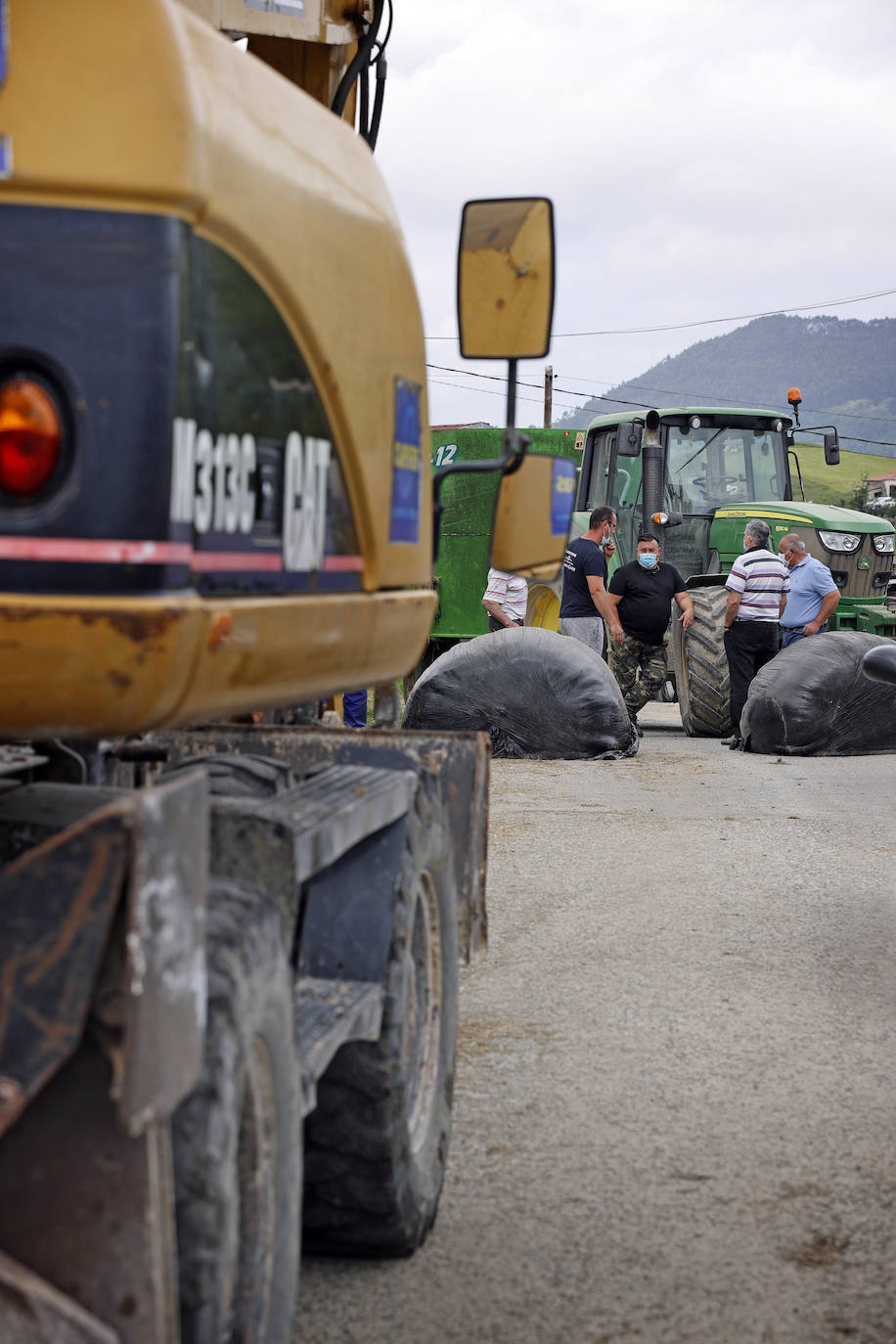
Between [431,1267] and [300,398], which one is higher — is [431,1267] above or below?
below

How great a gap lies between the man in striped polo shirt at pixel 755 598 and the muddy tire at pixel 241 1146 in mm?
12127

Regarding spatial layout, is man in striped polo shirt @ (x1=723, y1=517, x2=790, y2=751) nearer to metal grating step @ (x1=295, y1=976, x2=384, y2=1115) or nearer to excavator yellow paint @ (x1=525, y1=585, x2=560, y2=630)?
excavator yellow paint @ (x1=525, y1=585, x2=560, y2=630)

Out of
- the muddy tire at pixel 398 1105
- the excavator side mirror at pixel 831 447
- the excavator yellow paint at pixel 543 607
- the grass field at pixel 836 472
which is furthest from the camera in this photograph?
the grass field at pixel 836 472

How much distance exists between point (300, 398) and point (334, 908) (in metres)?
1.23

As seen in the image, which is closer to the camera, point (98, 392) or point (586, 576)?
point (98, 392)

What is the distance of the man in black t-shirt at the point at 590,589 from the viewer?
1405cm

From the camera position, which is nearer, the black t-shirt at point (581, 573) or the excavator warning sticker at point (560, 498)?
the excavator warning sticker at point (560, 498)

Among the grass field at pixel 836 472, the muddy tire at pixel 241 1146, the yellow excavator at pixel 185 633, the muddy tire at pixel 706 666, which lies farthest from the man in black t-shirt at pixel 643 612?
the grass field at pixel 836 472

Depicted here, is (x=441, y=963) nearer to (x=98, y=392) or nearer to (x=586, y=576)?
(x=98, y=392)

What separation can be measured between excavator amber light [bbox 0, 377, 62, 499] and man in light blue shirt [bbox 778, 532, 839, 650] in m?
12.9

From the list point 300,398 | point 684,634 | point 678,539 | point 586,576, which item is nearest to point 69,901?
point 300,398

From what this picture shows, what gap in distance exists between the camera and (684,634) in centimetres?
1533

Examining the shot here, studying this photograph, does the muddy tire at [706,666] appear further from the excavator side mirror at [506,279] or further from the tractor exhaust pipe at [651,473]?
the excavator side mirror at [506,279]

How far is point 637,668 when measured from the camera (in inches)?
580
